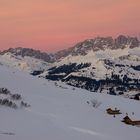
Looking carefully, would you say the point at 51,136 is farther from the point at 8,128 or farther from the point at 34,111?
the point at 34,111

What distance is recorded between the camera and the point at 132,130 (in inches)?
1150

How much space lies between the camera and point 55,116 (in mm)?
26391

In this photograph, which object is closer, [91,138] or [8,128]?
[8,128]

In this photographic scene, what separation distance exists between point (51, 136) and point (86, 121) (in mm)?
6409

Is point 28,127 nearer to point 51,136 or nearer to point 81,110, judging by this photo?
point 51,136

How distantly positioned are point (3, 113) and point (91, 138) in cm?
449

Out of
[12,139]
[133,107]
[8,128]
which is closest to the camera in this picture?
[12,139]

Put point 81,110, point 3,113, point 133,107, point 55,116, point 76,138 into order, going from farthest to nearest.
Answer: point 133,107 → point 81,110 → point 55,116 → point 3,113 → point 76,138

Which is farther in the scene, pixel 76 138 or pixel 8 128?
pixel 76 138

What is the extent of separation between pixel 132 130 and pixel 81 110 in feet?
13.3

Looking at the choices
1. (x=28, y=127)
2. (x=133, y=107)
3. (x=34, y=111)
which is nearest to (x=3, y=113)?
(x=28, y=127)

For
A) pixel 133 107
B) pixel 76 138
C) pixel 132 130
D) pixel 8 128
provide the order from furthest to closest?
1. pixel 133 107
2. pixel 132 130
3. pixel 76 138
4. pixel 8 128

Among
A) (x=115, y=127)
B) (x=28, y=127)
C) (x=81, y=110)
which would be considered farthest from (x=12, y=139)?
(x=81, y=110)

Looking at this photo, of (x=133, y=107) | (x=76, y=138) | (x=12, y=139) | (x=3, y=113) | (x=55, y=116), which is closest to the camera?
(x=12, y=139)
